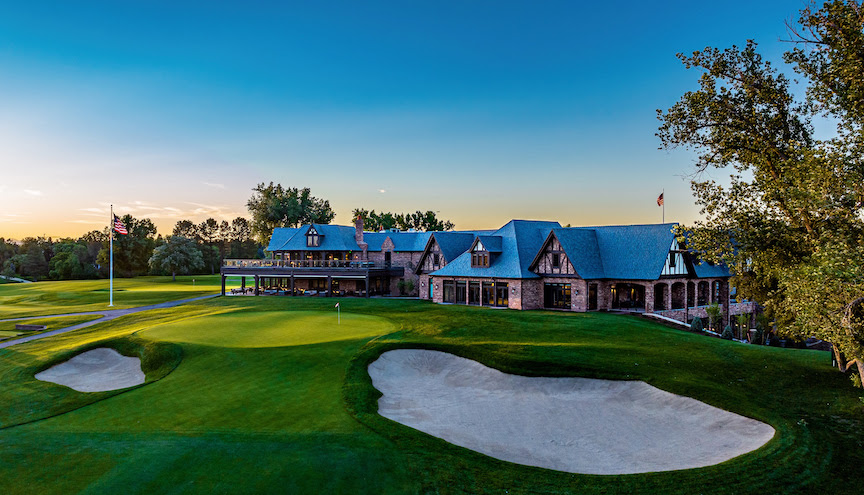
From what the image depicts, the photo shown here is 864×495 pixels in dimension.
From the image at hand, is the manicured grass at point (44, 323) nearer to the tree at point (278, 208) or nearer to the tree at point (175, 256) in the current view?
the tree at point (278, 208)

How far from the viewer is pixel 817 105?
15.4 meters

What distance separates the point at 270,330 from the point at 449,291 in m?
18.2

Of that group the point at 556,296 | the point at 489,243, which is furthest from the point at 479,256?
the point at 556,296

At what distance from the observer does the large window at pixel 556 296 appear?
36.0 m

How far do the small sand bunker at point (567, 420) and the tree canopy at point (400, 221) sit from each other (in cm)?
6834

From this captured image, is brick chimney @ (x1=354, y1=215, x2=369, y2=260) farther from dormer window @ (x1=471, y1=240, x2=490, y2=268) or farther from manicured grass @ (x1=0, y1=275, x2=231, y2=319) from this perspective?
manicured grass @ (x1=0, y1=275, x2=231, y2=319)

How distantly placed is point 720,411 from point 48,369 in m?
27.7

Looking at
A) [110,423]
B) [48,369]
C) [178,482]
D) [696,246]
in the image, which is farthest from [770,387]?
[48,369]

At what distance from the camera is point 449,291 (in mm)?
40469

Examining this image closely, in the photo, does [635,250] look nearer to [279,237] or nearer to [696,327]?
[696,327]

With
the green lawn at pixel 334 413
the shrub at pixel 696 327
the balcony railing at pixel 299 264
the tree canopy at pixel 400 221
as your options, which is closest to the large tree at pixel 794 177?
the green lawn at pixel 334 413

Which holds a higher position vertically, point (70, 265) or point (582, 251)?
point (582, 251)

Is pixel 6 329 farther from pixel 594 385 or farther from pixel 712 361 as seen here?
pixel 712 361

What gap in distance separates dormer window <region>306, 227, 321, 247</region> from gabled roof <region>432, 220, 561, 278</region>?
20196 millimetres
